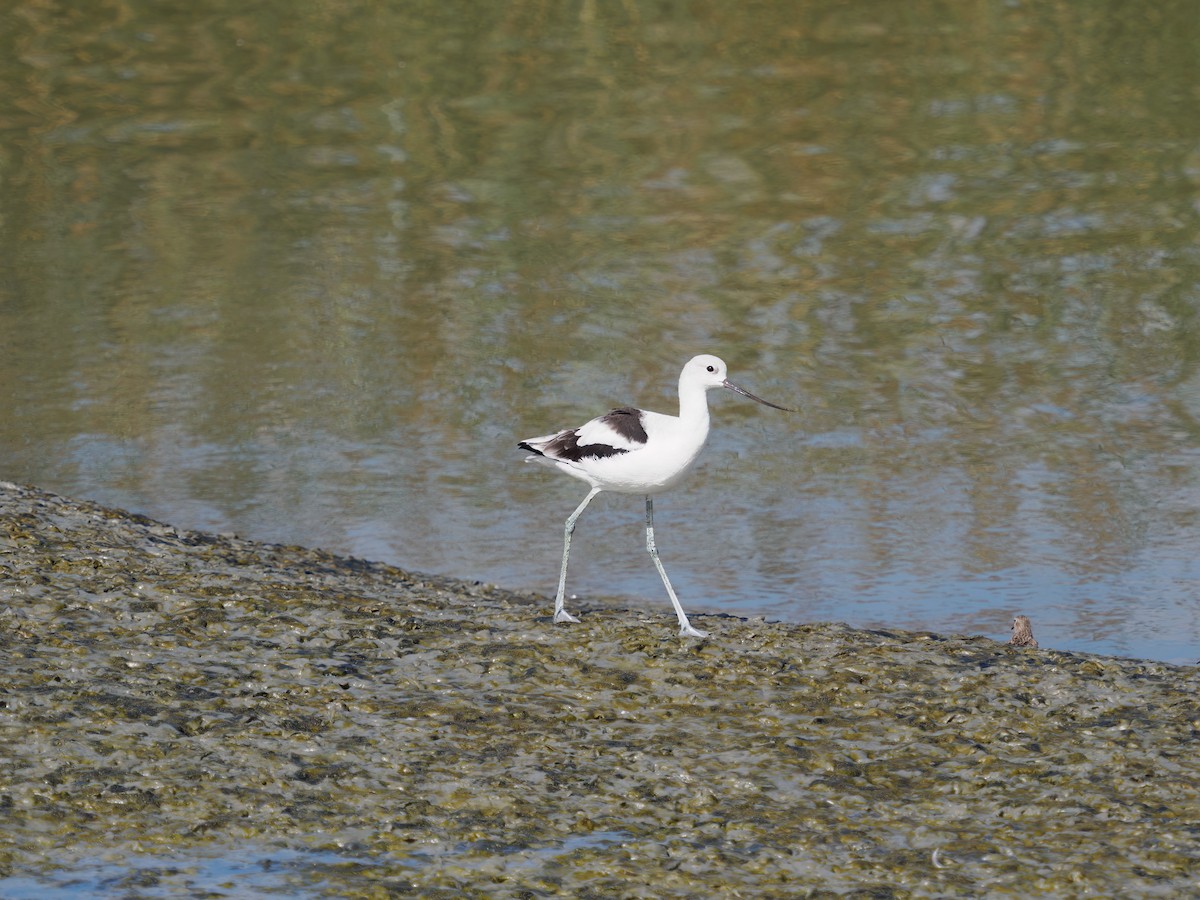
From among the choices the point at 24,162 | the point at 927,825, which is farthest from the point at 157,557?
the point at 24,162

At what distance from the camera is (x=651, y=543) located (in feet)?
33.8

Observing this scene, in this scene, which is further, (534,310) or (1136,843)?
(534,310)

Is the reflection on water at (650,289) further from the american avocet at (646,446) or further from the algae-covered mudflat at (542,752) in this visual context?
the algae-covered mudflat at (542,752)

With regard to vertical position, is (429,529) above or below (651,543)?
below

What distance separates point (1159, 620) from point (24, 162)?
18.2 metres

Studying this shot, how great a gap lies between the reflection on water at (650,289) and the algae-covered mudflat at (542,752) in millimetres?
2550

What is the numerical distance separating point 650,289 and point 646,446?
9.65 m

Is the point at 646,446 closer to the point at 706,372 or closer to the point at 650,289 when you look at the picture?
the point at 706,372

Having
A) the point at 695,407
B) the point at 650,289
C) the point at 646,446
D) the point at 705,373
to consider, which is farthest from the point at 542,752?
the point at 650,289

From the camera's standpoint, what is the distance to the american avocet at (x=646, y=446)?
9.73 meters

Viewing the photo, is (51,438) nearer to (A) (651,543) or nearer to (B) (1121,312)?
(A) (651,543)

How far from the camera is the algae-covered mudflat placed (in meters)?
7.31

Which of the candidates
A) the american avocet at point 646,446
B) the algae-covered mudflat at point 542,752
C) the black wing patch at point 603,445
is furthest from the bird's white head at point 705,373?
the algae-covered mudflat at point 542,752

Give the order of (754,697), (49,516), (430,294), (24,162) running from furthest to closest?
(24,162), (430,294), (49,516), (754,697)
